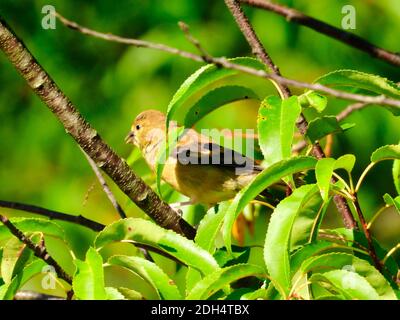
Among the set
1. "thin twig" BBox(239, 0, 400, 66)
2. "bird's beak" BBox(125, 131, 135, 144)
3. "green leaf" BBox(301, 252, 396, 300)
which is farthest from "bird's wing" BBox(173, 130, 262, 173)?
"thin twig" BBox(239, 0, 400, 66)

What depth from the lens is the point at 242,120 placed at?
526cm

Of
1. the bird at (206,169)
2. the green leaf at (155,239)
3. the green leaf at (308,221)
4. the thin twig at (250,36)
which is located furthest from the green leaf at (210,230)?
the bird at (206,169)

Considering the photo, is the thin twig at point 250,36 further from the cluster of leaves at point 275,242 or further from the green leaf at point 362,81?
the green leaf at point 362,81

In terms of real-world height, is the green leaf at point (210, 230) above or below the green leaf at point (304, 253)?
above

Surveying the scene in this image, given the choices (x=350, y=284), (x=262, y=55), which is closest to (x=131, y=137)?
(x=262, y=55)

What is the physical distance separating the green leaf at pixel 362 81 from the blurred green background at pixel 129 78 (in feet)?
9.56

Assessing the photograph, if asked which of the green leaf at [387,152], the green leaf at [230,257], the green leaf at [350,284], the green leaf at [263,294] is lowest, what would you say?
the green leaf at [350,284]

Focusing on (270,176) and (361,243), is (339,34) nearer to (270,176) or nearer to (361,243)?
(270,176)

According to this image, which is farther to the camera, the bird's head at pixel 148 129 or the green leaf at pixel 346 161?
the bird's head at pixel 148 129

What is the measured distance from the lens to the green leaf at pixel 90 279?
2139 mm

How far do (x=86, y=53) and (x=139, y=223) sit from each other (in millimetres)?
3896

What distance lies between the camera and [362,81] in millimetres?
2262

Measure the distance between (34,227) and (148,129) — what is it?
103 inches
